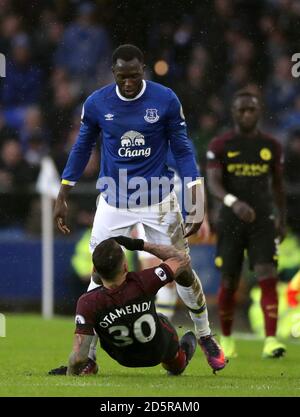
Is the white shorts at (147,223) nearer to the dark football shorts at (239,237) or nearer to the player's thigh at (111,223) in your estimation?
the player's thigh at (111,223)

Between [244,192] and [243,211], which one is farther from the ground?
[244,192]

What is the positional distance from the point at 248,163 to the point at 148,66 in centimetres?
560

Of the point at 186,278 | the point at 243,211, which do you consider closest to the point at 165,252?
the point at 186,278

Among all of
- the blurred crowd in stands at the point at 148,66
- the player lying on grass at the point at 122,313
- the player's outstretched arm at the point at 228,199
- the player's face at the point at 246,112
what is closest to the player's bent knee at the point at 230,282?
the player's outstretched arm at the point at 228,199

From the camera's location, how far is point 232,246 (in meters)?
10.2

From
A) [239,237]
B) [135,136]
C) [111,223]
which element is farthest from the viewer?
[239,237]

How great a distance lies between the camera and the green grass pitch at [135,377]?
22.8 ft

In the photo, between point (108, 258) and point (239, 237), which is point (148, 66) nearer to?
point (239, 237)

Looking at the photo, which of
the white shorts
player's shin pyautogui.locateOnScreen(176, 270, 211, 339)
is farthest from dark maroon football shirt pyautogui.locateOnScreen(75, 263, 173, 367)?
the white shorts

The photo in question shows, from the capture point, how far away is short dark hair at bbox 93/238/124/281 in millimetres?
7219

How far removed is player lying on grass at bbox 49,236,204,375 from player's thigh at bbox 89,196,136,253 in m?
0.58

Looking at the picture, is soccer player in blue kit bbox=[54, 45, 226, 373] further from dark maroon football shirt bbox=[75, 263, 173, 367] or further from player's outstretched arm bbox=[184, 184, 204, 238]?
dark maroon football shirt bbox=[75, 263, 173, 367]
